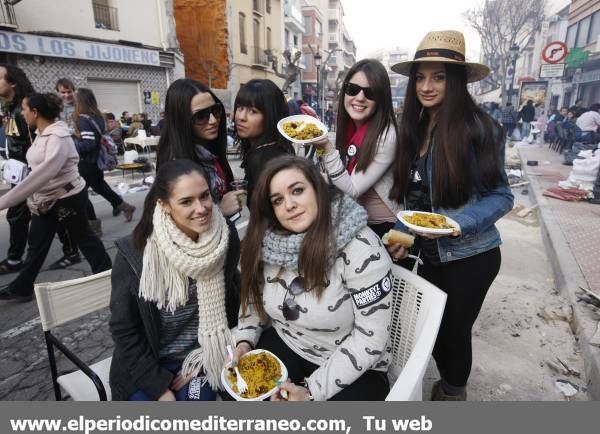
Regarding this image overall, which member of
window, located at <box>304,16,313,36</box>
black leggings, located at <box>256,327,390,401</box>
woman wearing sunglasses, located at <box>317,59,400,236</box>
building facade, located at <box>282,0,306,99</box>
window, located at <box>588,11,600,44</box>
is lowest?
black leggings, located at <box>256,327,390,401</box>

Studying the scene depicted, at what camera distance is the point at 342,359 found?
5.27 ft

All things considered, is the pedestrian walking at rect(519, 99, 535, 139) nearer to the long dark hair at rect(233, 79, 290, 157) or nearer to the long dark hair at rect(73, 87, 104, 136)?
the long dark hair at rect(73, 87, 104, 136)

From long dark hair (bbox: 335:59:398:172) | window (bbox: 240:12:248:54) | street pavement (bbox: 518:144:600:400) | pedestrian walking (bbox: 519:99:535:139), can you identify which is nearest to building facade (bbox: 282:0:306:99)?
window (bbox: 240:12:248:54)

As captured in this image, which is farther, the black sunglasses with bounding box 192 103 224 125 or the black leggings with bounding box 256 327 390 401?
the black sunglasses with bounding box 192 103 224 125

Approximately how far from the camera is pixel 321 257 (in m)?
1.58

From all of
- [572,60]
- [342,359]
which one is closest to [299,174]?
[342,359]

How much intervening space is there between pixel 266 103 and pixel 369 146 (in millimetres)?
749

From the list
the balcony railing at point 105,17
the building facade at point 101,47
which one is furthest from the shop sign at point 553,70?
the balcony railing at point 105,17

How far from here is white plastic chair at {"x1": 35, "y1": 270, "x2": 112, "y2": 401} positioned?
1.78 m

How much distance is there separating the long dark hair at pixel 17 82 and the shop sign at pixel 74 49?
406 inches

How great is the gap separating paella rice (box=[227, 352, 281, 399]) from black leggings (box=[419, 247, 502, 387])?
0.96 metres

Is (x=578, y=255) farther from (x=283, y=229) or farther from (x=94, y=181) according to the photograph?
(x=94, y=181)

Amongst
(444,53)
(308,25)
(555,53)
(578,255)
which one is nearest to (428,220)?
(444,53)

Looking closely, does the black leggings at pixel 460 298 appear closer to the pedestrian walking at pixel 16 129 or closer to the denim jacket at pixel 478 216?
the denim jacket at pixel 478 216
